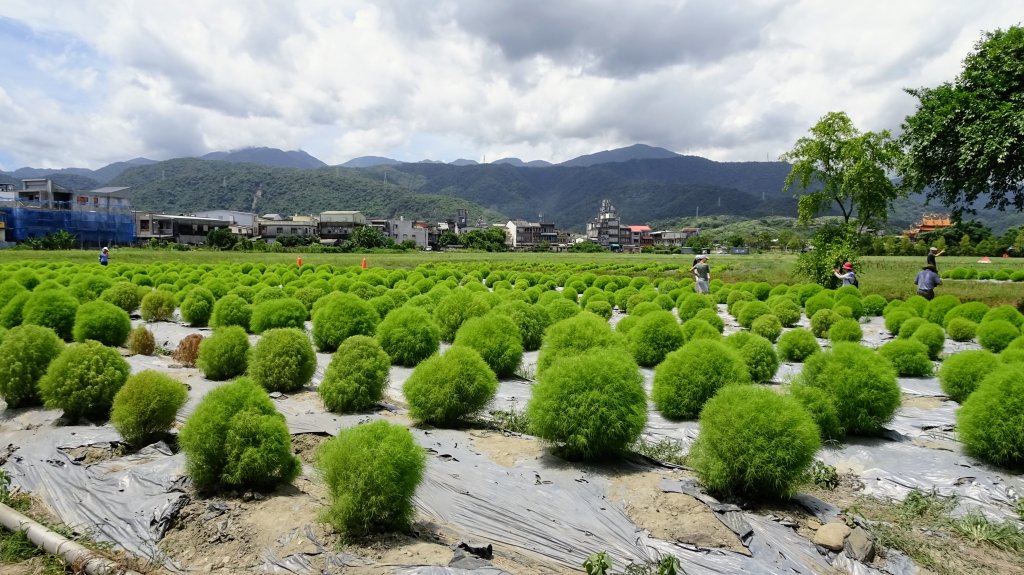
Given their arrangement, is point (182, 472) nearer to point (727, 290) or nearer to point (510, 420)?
point (510, 420)

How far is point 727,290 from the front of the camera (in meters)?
23.5

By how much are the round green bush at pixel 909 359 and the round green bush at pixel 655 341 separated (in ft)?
12.0

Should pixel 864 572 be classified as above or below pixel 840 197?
below

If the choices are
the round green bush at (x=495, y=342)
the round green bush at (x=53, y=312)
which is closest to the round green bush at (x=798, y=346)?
the round green bush at (x=495, y=342)

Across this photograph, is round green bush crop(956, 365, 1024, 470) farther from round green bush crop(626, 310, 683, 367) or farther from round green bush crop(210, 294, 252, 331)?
round green bush crop(210, 294, 252, 331)

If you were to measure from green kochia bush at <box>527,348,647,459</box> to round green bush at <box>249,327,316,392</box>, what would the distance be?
4476 millimetres

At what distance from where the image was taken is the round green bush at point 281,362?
940cm

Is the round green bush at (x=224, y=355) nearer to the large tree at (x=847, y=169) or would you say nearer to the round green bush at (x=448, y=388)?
the round green bush at (x=448, y=388)

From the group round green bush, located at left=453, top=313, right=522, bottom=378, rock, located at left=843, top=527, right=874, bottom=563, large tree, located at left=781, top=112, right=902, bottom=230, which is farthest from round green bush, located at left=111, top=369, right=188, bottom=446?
large tree, located at left=781, top=112, right=902, bottom=230

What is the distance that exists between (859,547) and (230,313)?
A: 1364 cm

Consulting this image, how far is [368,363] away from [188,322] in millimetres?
10491

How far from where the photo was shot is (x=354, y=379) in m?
8.40

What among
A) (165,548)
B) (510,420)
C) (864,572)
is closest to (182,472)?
(165,548)

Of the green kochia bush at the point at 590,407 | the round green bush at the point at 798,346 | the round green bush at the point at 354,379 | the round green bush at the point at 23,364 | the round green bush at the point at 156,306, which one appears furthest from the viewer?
the round green bush at the point at 156,306
